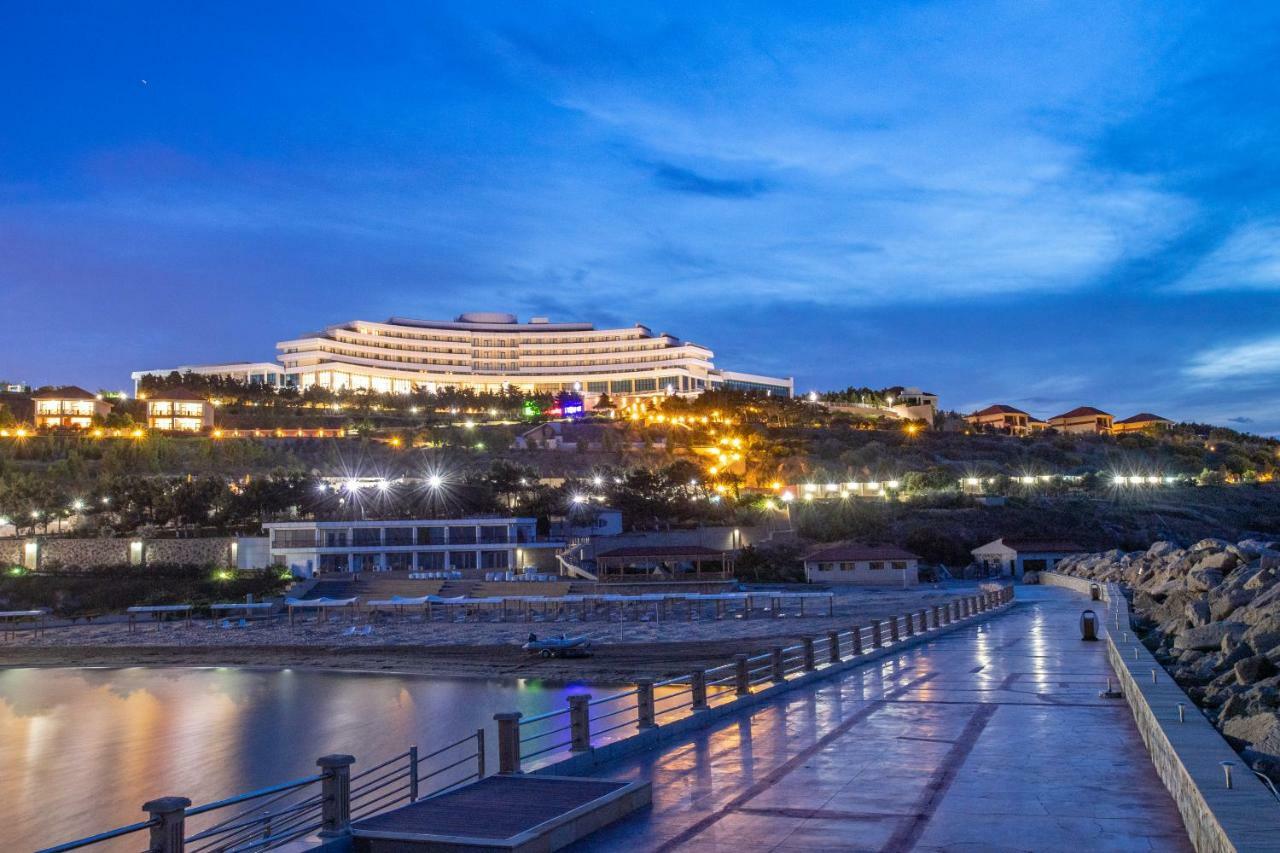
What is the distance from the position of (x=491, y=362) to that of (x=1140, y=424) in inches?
4359

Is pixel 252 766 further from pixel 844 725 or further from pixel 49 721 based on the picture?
pixel 844 725

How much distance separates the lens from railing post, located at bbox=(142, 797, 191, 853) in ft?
24.0

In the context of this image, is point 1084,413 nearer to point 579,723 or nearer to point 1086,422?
point 1086,422

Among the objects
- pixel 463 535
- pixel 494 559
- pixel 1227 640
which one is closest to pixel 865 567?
pixel 494 559

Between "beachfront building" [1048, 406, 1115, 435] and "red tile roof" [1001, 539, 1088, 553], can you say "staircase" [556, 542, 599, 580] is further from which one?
"beachfront building" [1048, 406, 1115, 435]

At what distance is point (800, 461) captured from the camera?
11744 cm

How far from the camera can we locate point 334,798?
28.7ft

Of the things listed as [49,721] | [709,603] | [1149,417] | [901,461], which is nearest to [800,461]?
[901,461]

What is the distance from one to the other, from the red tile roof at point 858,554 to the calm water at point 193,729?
30489 millimetres

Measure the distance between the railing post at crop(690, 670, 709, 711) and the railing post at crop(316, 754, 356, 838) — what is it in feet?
22.3

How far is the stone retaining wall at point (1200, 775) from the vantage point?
22.0ft

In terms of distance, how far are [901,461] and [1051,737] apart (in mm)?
111576

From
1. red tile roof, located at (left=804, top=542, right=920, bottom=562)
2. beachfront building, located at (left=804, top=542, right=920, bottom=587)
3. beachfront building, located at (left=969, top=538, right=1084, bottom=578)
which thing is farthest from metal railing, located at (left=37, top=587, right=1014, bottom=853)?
beachfront building, located at (left=969, top=538, right=1084, bottom=578)

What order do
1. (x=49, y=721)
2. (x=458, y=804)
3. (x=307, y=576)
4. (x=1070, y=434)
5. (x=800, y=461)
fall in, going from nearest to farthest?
(x=458, y=804) → (x=49, y=721) → (x=307, y=576) → (x=800, y=461) → (x=1070, y=434)
